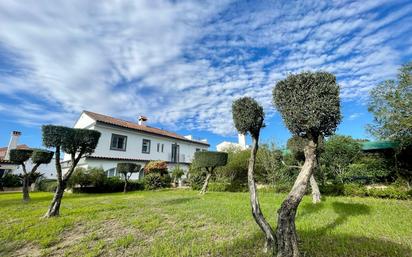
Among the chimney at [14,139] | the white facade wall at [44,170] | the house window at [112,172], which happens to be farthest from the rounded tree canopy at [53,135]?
the chimney at [14,139]

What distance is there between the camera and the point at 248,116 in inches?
186

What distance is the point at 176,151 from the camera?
2808 centimetres

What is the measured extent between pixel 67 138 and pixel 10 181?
57.8 feet

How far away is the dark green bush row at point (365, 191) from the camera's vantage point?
9484mm

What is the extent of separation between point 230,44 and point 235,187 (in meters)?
10.0

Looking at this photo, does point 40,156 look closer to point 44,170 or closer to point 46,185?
point 46,185

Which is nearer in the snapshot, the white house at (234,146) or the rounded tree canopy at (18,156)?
the rounded tree canopy at (18,156)

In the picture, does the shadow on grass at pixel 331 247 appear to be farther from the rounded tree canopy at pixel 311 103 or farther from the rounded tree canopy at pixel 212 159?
the rounded tree canopy at pixel 212 159

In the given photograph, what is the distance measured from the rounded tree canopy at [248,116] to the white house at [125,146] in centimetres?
1704

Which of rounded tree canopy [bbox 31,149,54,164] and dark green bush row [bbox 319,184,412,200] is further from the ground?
rounded tree canopy [bbox 31,149,54,164]

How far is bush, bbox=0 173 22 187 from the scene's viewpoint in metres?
18.5

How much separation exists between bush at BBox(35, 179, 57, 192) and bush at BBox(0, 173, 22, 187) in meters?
2.17

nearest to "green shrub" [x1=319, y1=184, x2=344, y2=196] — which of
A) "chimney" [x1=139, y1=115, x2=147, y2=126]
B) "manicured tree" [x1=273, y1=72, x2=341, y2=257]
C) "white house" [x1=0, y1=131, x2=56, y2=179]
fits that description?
"manicured tree" [x1=273, y1=72, x2=341, y2=257]

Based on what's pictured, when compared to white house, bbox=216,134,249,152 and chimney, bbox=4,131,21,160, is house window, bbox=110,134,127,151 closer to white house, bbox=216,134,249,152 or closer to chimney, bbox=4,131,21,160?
white house, bbox=216,134,249,152
